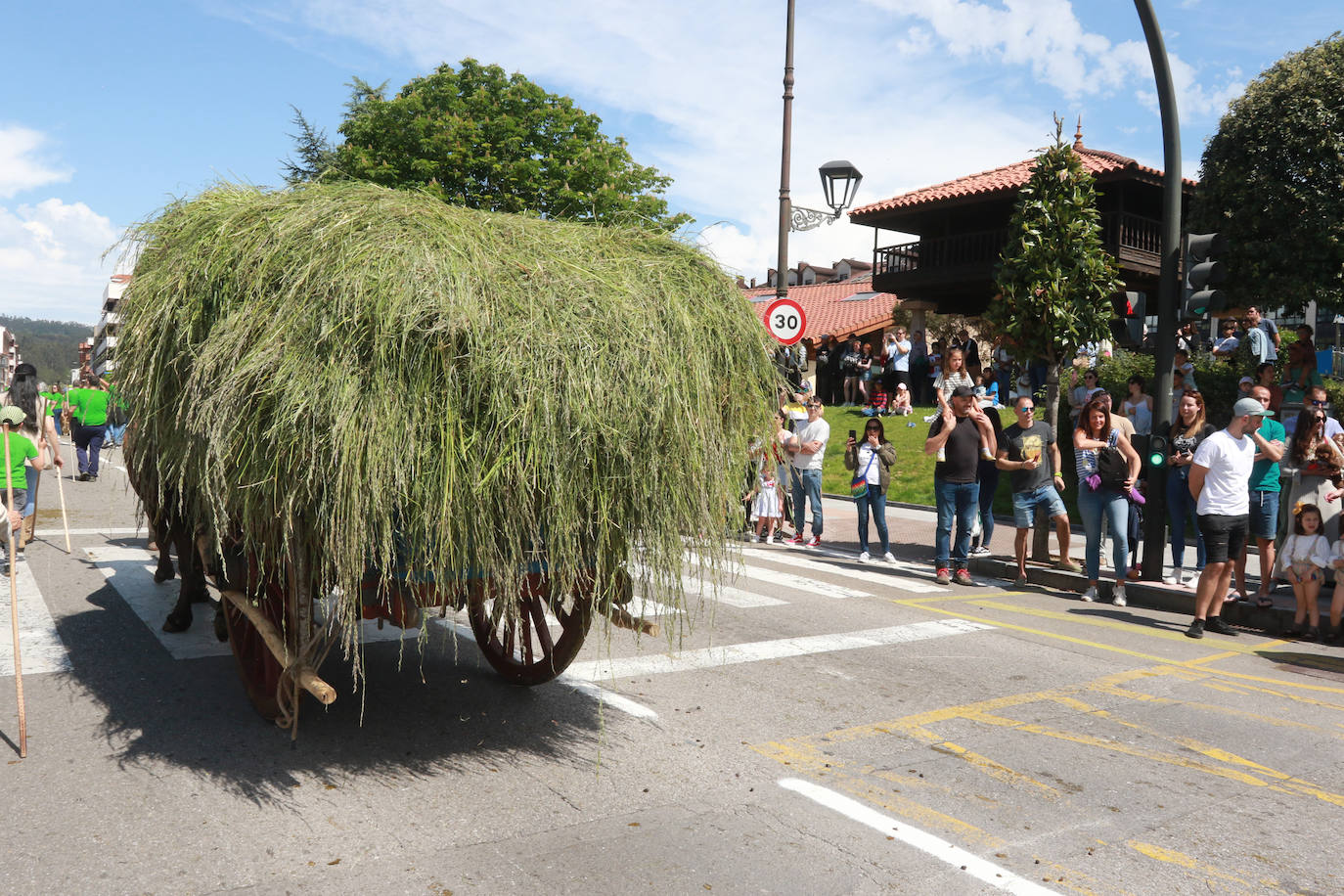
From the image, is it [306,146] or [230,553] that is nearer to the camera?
[230,553]

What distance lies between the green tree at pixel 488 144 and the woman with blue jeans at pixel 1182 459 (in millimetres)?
18046

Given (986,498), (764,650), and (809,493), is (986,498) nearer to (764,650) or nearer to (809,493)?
(809,493)

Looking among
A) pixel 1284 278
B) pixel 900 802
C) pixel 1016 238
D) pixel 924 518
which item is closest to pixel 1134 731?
pixel 900 802

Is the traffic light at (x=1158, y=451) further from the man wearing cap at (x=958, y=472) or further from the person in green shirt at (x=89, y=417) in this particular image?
the person in green shirt at (x=89, y=417)

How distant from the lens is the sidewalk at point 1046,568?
901 cm

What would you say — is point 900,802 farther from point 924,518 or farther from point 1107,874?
point 924,518

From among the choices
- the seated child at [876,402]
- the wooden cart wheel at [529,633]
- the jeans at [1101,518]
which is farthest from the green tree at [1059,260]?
the seated child at [876,402]

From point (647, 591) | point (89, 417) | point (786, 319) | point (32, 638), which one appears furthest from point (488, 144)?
point (647, 591)

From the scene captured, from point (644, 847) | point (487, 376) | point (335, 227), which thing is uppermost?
point (335, 227)

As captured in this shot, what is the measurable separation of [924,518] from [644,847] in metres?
12.6

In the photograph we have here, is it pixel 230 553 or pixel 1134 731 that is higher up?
pixel 230 553

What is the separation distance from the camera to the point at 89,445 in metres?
17.1

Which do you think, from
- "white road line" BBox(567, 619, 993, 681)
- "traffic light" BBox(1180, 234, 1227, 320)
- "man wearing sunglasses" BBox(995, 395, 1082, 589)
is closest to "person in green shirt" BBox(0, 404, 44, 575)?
"white road line" BBox(567, 619, 993, 681)

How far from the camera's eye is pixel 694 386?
169 inches
